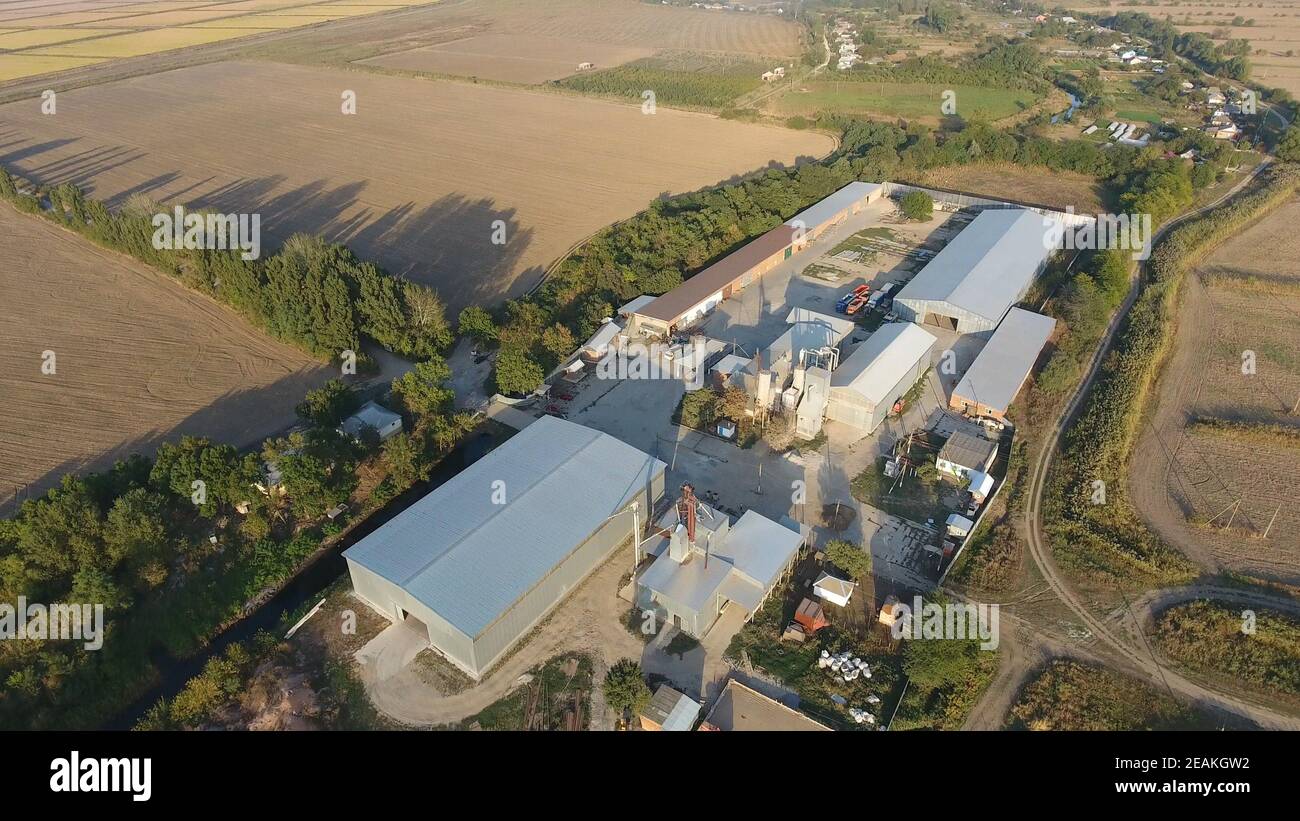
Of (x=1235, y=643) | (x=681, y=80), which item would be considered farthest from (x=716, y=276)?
(x=681, y=80)

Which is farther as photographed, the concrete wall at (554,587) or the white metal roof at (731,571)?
the white metal roof at (731,571)

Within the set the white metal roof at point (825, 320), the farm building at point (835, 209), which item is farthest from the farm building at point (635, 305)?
the farm building at point (835, 209)

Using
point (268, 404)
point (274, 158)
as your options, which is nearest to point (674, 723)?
point (268, 404)

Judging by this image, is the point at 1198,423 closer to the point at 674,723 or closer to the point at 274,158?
the point at 674,723

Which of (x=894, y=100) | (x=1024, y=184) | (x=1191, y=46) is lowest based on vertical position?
(x=1024, y=184)

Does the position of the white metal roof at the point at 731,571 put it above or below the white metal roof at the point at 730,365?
below

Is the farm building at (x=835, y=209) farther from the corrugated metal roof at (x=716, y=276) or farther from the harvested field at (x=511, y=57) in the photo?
the harvested field at (x=511, y=57)

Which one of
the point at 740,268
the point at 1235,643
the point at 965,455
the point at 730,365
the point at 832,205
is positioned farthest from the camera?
the point at 832,205

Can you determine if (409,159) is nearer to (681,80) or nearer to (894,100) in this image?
(681,80)
